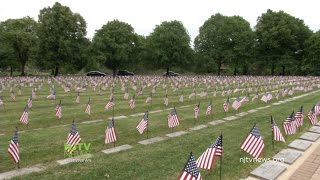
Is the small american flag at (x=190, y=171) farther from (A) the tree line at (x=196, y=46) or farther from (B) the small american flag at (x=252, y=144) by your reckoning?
(A) the tree line at (x=196, y=46)

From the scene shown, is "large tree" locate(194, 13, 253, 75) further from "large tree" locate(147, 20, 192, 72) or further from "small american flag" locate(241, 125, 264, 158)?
"small american flag" locate(241, 125, 264, 158)

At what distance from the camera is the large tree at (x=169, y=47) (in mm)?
71688

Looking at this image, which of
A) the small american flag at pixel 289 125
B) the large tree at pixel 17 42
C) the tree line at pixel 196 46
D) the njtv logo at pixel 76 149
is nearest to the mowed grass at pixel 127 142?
the njtv logo at pixel 76 149

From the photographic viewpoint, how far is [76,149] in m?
12.0

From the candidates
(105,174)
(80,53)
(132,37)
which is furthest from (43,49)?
(105,174)

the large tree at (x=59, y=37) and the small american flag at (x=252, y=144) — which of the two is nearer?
the small american flag at (x=252, y=144)

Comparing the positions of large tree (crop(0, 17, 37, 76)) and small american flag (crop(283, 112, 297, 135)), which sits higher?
large tree (crop(0, 17, 37, 76))

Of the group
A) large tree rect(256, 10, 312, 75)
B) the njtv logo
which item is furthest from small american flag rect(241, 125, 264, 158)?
large tree rect(256, 10, 312, 75)

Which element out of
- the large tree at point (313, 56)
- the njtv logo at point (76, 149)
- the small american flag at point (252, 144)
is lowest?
the njtv logo at point (76, 149)

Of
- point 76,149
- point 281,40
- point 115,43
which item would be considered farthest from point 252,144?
point 281,40

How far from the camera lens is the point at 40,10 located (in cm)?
6088

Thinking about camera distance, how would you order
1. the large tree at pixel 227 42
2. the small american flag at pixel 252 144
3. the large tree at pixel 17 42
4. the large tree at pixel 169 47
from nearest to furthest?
the small american flag at pixel 252 144, the large tree at pixel 17 42, the large tree at pixel 169 47, the large tree at pixel 227 42

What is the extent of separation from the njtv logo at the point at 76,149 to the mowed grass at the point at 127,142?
0.22 m

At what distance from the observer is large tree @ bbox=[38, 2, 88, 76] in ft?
185
